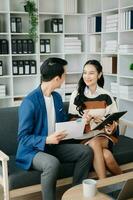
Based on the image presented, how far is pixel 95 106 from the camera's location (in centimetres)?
288

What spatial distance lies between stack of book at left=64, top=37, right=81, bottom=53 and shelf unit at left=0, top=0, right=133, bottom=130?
25 millimetres

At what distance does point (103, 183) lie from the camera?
2.17 m

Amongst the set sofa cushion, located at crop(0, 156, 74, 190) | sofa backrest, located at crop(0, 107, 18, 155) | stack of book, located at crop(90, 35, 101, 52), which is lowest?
sofa cushion, located at crop(0, 156, 74, 190)

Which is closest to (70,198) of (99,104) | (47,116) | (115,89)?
(47,116)

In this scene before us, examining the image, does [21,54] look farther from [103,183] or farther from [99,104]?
[103,183]

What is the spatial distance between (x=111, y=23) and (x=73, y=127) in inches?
105

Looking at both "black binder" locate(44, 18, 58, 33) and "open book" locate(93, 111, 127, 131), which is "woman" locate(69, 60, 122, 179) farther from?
"black binder" locate(44, 18, 58, 33)

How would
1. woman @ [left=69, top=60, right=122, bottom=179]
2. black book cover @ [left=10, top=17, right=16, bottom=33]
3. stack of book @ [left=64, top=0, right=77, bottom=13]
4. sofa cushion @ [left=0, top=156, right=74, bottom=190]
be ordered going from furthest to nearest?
stack of book @ [left=64, top=0, right=77, bottom=13] < black book cover @ [left=10, top=17, right=16, bottom=33] < woman @ [left=69, top=60, right=122, bottom=179] < sofa cushion @ [left=0, top=156, right=74, bottom=190]

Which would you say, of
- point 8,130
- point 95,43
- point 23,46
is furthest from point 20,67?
point 8,130

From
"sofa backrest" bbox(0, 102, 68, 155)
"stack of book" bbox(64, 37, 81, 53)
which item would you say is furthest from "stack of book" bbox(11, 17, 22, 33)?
"sofa backrest" bbox(0, 102, 68, 155)

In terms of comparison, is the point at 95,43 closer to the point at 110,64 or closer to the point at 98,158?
the point at 110,64

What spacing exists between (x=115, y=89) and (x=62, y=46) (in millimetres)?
1117

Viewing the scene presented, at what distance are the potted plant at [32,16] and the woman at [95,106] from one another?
202cm

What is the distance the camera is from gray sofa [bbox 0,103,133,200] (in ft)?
7.93
